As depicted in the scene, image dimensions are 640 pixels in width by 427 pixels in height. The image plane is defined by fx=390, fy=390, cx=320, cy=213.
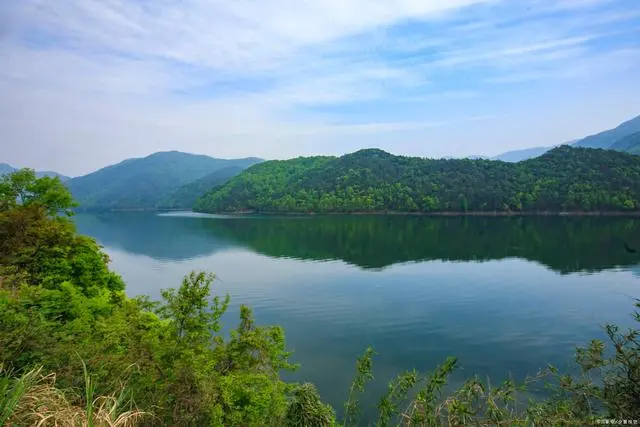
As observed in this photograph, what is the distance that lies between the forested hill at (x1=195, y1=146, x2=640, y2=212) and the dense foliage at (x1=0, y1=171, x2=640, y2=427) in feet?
406

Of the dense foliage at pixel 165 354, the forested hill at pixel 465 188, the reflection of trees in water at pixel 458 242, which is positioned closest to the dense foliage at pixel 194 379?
the dense foliage at pixel 165 354

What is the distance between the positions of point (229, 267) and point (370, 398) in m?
42.7

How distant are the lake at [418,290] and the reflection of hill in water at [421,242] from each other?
298mm

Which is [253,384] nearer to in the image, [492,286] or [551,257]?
[492,286]

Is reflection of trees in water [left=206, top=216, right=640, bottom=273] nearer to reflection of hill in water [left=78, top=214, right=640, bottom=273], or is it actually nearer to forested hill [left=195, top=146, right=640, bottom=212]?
reflection of hill in water [left=78, top=214, right=640, bottom=273]

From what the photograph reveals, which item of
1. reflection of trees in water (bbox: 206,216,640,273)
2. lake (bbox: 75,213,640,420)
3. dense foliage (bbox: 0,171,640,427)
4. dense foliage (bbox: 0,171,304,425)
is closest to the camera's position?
dense foliage (bbox: 0,171,640,427)

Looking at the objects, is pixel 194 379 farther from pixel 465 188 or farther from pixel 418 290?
pixel 465 188

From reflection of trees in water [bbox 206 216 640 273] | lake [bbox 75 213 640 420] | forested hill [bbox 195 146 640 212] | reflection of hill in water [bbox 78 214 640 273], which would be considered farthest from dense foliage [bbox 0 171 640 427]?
forested hill [bbox 195 146 640 212]

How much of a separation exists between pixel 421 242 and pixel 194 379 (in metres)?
69.7

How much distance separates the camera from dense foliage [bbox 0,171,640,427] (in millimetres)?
5273

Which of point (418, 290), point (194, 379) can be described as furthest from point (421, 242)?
point (194, 379)

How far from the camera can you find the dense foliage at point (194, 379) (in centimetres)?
527

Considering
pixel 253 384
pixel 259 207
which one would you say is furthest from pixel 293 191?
pixel 253 384

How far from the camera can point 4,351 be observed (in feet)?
23.5
